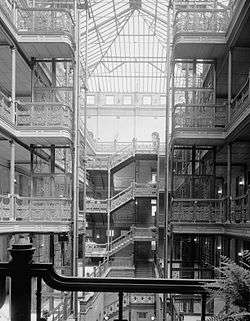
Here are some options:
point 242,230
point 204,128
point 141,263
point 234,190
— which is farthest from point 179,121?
point 141,263

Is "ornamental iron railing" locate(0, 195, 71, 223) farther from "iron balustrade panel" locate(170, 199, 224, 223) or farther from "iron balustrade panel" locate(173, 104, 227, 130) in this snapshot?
"iron balustrade panel" locate(173, 104, 227, 130)

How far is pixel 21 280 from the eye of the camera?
3.55 metres

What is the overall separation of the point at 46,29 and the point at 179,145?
8.29 meters

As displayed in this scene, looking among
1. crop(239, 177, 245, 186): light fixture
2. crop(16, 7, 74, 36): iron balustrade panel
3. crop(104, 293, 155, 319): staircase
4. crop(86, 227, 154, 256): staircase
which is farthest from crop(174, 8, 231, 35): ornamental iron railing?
crop(86, 227, 154, 256): staircase

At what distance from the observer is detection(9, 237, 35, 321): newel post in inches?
138

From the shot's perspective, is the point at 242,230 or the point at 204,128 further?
the point at 204,128

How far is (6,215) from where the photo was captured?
62.3 ft

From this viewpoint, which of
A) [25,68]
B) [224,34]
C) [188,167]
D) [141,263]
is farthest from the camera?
[141,263]

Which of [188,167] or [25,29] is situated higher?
[25,29]

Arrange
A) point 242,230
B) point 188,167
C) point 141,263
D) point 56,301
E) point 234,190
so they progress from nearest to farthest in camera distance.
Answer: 1. point 242,230
2. point 56,301
3. point 234,190
4. point 188,167
5. point 141,263

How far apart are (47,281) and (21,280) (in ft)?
0.60

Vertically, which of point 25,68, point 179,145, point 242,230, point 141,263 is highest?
point 25,68

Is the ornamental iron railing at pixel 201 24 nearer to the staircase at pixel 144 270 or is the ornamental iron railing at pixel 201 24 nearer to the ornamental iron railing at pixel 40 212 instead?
the ornamental iron railing at pixel 40 212

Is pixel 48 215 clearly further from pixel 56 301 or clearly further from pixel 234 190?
pixel 234 190
